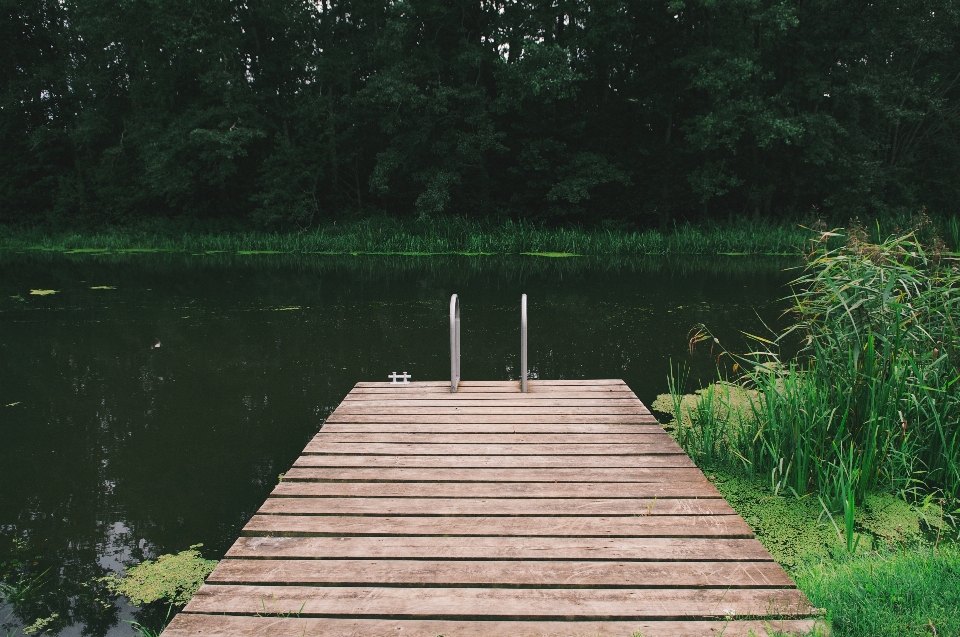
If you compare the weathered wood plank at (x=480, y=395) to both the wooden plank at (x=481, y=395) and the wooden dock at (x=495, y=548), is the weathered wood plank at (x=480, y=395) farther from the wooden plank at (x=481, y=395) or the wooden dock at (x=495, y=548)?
the wooden dock at (x=495, y=548)

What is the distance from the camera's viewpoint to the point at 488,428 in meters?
3.46

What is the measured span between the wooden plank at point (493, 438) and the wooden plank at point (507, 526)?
2.84ft

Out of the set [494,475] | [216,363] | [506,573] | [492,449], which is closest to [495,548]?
[506,573]

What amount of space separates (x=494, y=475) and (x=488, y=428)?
0.67 meters

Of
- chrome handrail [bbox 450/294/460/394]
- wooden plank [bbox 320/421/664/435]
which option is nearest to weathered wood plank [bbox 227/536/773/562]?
wooden plank [bbox 320/421/664/435]

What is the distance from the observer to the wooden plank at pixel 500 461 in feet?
9.57

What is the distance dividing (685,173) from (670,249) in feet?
14.8

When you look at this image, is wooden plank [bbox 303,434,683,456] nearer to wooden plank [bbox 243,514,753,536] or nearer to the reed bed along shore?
the reed bed along shore

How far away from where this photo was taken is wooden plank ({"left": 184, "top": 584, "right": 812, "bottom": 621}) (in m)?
1.79

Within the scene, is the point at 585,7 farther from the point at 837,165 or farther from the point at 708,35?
the point at 837,165

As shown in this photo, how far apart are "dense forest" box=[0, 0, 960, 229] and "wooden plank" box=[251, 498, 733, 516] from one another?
15.3 metres

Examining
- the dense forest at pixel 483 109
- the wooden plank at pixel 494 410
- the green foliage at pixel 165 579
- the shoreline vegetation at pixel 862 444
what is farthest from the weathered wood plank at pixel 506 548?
the dense forest at pixel 483 109

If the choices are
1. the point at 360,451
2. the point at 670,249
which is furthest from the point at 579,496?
the point at 670,249

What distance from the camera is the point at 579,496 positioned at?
257 centimetres
